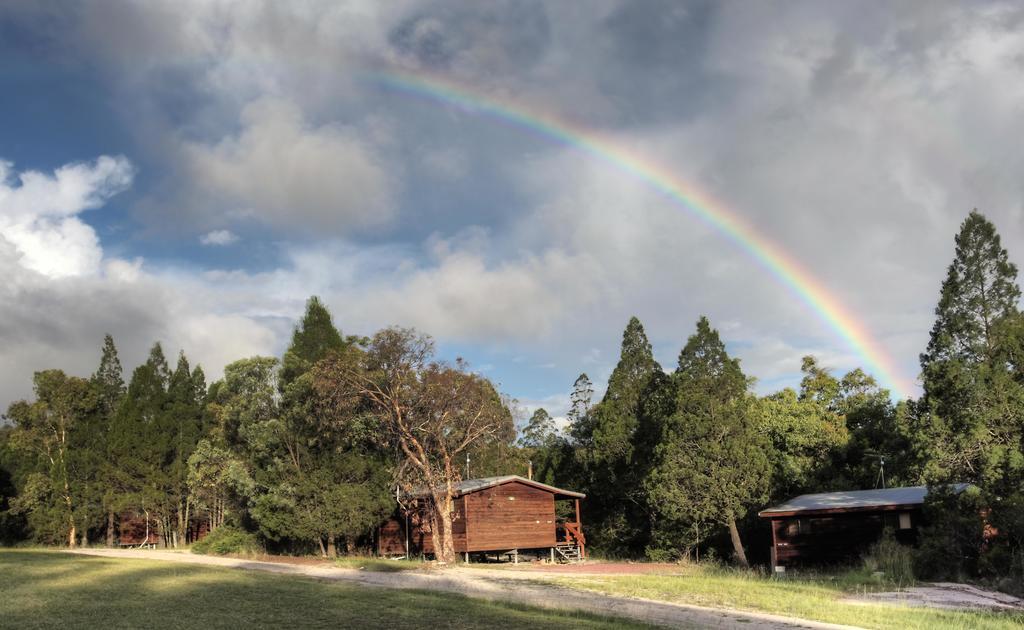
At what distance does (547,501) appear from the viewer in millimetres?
36844

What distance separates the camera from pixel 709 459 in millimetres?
32062

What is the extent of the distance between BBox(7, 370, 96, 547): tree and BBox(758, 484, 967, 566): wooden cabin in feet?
137

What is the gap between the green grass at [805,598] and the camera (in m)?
13.1

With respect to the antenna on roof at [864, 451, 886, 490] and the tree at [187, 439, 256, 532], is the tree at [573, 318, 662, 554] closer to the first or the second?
the antenna on roof at [864, 451, 886, 490]

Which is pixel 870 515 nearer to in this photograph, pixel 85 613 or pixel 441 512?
pixel 441 512

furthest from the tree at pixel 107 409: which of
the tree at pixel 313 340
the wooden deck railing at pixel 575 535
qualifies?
the wooden deck railing at pixel 575 535

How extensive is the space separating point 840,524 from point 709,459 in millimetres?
5484

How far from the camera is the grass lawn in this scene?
1203 cm

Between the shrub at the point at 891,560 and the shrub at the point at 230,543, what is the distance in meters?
27.0

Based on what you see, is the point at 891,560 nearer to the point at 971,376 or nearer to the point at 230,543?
the point at 971,376

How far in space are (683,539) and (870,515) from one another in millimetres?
8164

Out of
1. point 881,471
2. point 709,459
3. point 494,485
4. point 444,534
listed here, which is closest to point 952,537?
point 709,459

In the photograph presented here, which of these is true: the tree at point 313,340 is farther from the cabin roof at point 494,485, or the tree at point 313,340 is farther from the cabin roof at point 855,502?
the cabin roof at point 855,502

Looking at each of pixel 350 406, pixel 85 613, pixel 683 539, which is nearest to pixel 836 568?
pixel 683 539
